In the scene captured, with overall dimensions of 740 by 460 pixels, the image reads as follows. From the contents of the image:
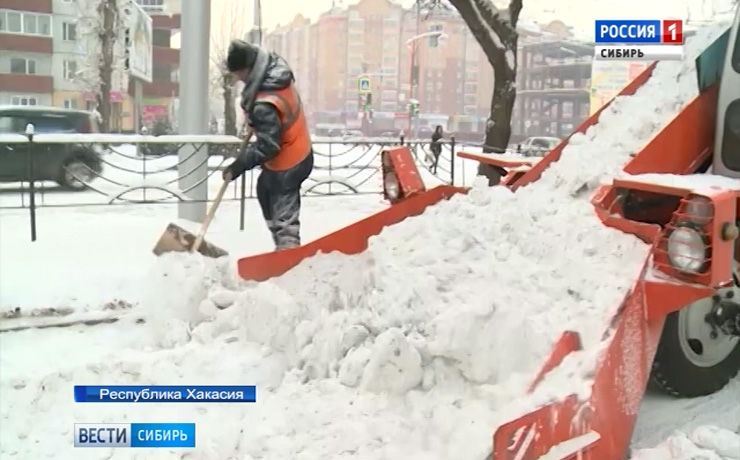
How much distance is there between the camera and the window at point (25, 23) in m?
4.15

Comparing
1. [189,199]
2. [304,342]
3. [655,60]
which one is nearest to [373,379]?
[304,342]

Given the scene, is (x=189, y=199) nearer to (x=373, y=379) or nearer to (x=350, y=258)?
(x=350, y=258)

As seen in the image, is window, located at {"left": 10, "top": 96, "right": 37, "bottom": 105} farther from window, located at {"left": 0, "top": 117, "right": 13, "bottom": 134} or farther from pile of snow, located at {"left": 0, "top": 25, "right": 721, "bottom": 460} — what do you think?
pile of snow, located at {"left": 0, "top": 25, "right": 721, "bottom": 460}

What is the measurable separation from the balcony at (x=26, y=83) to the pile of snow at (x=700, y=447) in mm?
3634

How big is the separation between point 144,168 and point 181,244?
3.16 metres

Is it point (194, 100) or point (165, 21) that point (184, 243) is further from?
point (165, 21)

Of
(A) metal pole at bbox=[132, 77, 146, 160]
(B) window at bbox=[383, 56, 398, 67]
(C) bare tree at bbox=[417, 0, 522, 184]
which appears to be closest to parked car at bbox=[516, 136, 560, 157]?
(B) window at bbox=[383, 56, 398, 67]

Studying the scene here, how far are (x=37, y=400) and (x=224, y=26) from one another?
2.62 metres

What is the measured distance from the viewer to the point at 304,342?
2.83m

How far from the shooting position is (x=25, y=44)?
415 cm

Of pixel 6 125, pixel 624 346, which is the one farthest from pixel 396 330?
pixel 6 125

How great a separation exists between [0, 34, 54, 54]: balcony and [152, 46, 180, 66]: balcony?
1.25m

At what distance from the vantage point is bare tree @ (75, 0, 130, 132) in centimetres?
488

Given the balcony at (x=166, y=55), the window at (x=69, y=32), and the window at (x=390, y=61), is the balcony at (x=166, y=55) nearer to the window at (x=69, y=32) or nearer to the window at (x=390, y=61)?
the window at (x=69, y=32)
